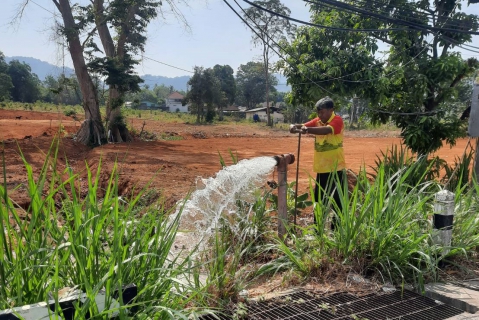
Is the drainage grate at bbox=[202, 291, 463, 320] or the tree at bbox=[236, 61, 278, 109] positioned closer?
the drainage grate at bbox=[202, 291, 463, 320]

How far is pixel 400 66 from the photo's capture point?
25.4ft

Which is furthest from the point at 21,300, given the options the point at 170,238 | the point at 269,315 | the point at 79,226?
the point at 269,315

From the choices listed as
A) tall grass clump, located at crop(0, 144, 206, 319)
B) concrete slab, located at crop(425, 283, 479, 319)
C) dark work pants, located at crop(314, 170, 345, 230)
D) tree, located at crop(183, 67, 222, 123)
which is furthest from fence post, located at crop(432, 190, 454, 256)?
tree, located at crop(183, 67, 222, 123)

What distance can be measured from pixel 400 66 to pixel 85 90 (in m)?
14.6

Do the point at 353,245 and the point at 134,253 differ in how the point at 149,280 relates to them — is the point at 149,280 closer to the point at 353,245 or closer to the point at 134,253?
the point at 134,253

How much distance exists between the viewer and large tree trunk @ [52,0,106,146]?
18672 mm

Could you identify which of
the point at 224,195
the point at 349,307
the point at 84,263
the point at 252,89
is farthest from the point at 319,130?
the point at 252,89

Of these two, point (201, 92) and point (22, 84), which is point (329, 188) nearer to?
point (201, 92)

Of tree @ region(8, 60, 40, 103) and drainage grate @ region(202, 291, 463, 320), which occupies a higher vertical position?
tree @ region(8, 60, 40, 103)

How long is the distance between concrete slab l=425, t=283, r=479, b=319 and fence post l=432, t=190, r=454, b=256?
1.24 ft

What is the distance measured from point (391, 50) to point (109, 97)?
1486 centimetres

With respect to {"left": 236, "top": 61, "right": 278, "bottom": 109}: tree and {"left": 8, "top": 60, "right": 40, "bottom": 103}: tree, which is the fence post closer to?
{"left": 8, "top": 60, "right": 40, "bottom": 103}: tree

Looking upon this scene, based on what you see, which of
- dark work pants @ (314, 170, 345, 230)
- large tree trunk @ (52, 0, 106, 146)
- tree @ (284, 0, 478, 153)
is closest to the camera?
dark work pants @ (314, 170, 345, 230)

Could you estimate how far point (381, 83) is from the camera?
735cm
